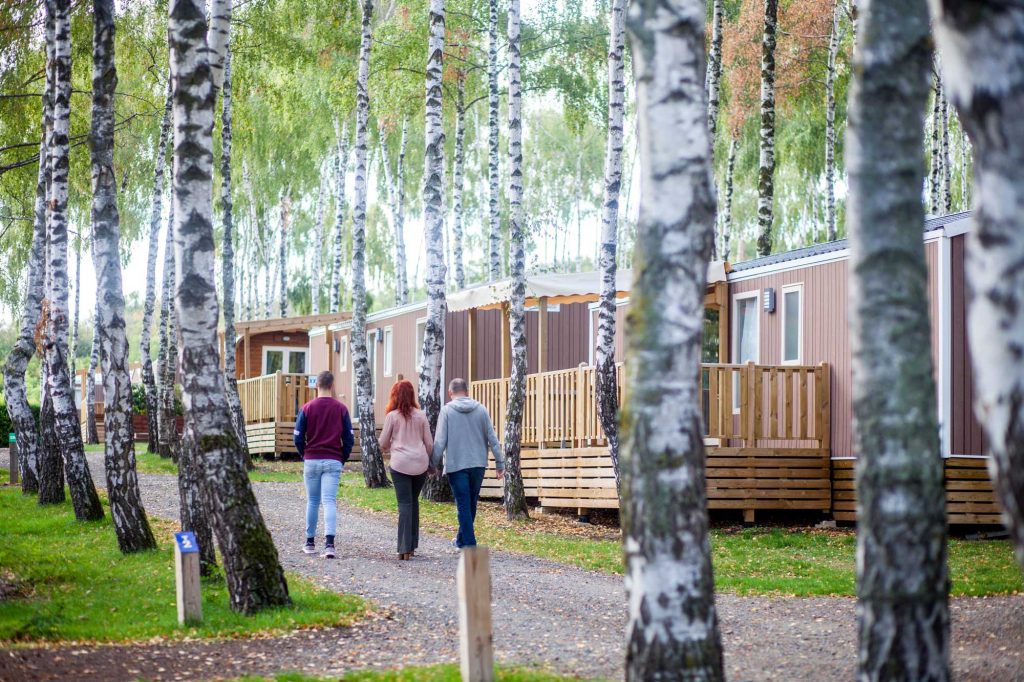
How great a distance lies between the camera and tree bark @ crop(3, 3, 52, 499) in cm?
1594

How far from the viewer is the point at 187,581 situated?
7613 millimetres

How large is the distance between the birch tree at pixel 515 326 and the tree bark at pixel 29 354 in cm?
597

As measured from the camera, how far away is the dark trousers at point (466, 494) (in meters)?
10.6

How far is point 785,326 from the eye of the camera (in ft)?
50.6

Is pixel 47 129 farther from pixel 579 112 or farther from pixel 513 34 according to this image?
pixel 579 112

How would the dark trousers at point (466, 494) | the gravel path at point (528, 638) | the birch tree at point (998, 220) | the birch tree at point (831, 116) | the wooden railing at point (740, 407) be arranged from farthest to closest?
the birch tree at point (831, 116) → the wooden railing at point (740, 407) → the dark trousers at point (466, 494) → the gravel path at point (528, 638) → the birch tree at point (998, 220)

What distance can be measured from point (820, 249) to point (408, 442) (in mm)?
6591

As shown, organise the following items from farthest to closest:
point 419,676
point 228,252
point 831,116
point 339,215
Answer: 1. point 339,215
2. point 831,116
3. point 228,252
4. point 419,676

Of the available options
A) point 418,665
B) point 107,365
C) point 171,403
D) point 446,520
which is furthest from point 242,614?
Answer: point 171,403

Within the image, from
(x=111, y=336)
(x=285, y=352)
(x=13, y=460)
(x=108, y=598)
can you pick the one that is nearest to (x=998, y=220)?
(x=108, y=598)

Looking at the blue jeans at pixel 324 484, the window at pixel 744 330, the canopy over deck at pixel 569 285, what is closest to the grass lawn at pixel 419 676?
the blue jeans at pixel 324 484

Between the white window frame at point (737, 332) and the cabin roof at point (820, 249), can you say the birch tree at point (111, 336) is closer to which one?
the cabin roof at point (820, 249)

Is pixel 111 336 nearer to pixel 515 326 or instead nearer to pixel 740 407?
pixel 515 326

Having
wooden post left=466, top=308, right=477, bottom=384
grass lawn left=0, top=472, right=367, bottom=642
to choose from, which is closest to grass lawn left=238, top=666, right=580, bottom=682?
grass lawn left=0, top=472, right=367, bottom=642
